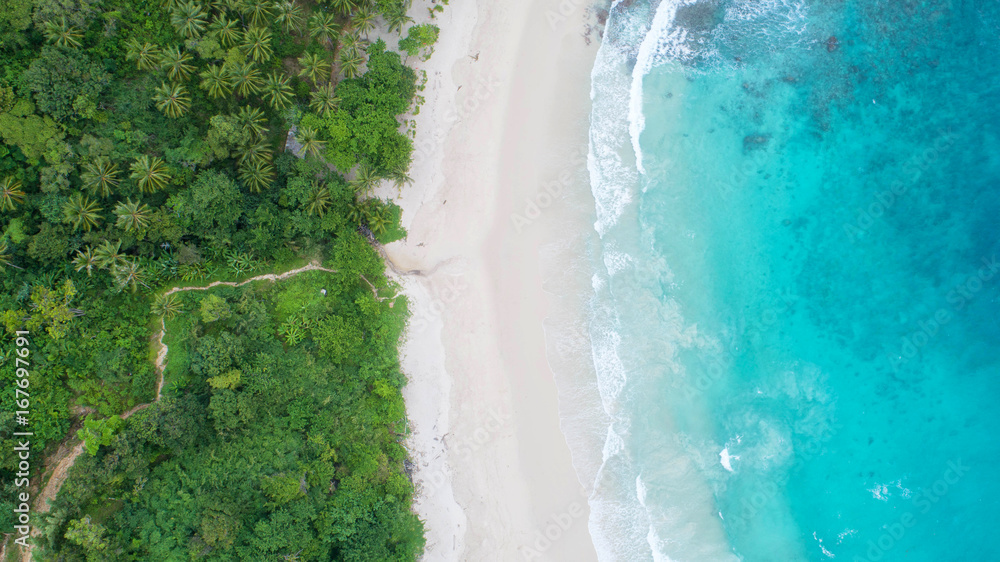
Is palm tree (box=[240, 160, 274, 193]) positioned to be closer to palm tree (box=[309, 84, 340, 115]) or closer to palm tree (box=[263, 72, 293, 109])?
palm tree (box=[263, 72, 293, 109])

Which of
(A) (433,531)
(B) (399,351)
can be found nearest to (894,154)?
(B) (399,351)

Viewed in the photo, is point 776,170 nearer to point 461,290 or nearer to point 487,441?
point 461,290

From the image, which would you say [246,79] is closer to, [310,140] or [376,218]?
[310,140]

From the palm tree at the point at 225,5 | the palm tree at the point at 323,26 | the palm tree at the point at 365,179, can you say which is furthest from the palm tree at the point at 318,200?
the palm tree at the point at 225,5
